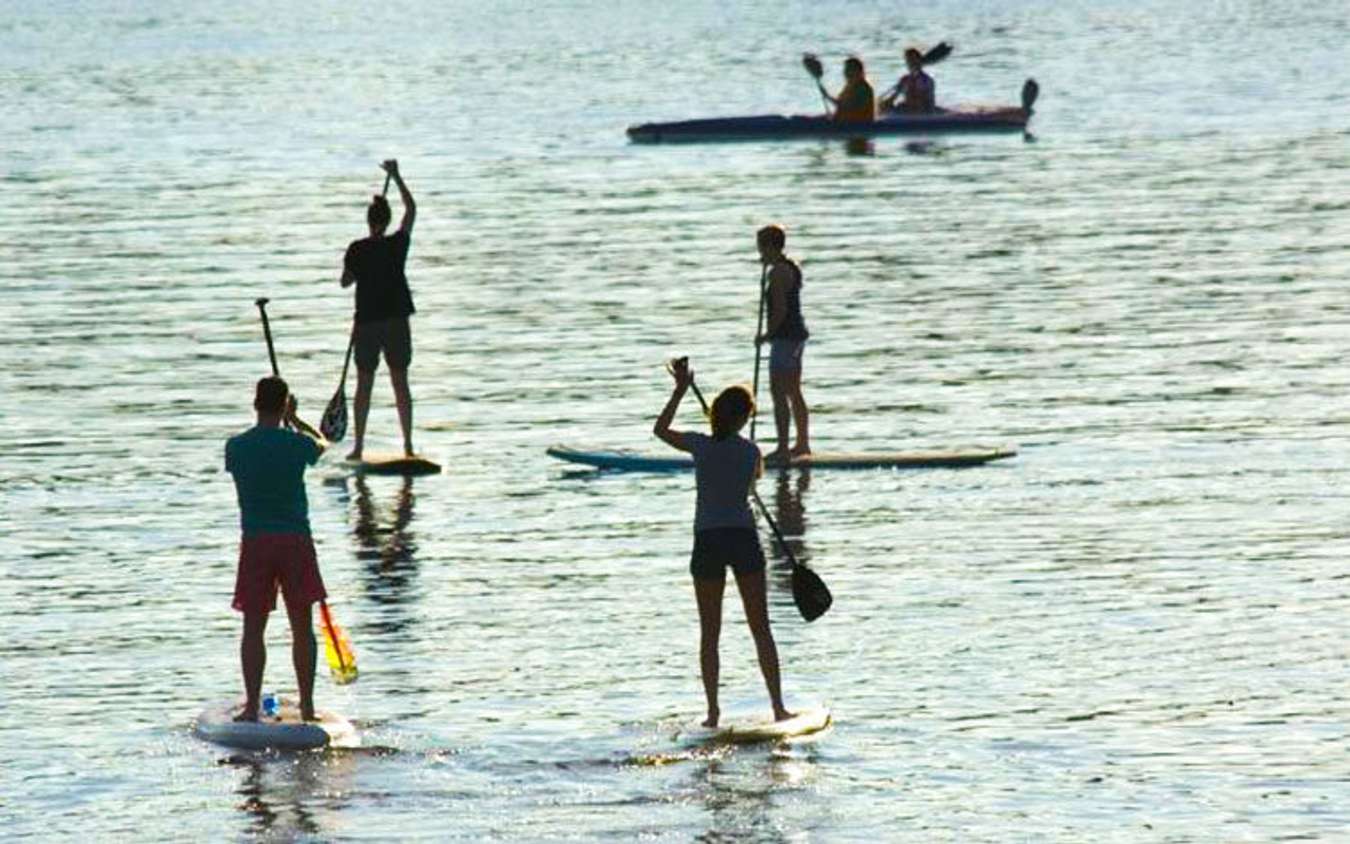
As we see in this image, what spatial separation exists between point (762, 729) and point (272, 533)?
9.44 feet

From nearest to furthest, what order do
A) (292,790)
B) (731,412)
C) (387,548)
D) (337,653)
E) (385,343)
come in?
(292,790), (731,412), (337,653), (387,548), (385,343)

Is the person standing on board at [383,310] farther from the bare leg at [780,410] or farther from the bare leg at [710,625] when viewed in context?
the bare leg at [710,625]

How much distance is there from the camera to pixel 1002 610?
24422 millimetres

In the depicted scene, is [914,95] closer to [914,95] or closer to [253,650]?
[914,95]

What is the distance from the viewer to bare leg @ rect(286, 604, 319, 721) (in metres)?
20.9

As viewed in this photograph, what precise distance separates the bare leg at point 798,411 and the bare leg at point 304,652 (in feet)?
31.9

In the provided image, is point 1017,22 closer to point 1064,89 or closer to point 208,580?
point 1064,89

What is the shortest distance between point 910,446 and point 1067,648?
902 cm

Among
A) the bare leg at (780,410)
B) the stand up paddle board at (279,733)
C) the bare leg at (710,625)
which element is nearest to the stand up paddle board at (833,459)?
the bare leg at (780,410)

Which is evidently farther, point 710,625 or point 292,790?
point 710,625

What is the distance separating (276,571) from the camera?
20875 millimetres

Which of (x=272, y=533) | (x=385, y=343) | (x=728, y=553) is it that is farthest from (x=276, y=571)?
(x=385, y=343)

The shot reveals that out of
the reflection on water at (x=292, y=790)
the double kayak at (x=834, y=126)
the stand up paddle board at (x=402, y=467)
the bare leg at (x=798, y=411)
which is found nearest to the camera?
the reflection on water at (x=292, y=790)

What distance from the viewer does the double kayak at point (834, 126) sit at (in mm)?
69250
